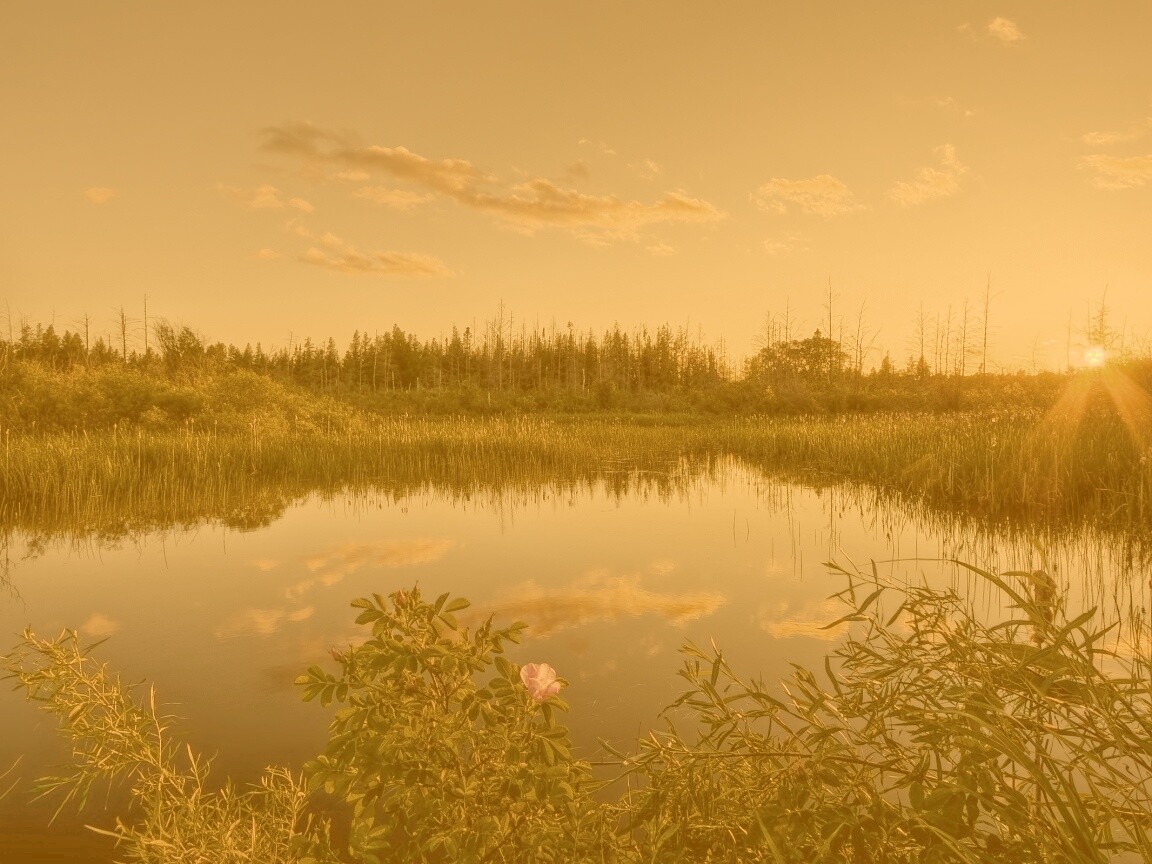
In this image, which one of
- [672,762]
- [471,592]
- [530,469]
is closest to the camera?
[672,762]

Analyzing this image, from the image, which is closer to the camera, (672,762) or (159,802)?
(159,802)

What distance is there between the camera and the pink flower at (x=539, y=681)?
1.92 metres

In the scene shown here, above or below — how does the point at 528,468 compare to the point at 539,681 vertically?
below

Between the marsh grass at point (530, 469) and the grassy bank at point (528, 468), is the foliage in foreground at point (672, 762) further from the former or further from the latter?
the grassy bank at point (528, 468)

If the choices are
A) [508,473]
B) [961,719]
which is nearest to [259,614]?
[961,719]

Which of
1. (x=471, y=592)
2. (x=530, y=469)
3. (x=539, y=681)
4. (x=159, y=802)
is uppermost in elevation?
(x=539, y=681)

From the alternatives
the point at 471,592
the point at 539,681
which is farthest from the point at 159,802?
the point at 471,592

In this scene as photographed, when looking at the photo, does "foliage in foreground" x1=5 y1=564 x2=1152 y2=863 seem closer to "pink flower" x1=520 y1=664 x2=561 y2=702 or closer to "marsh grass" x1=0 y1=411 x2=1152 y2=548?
"pink flower" x1=520 y1=664 x2=561 y2=702

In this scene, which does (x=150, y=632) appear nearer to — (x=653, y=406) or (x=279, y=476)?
(x=279, y=476)

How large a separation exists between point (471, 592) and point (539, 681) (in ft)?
14.8

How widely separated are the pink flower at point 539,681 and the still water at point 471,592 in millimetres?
1174

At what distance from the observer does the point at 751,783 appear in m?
2.04

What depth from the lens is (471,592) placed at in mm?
6289

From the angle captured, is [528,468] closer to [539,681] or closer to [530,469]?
[530,469]
